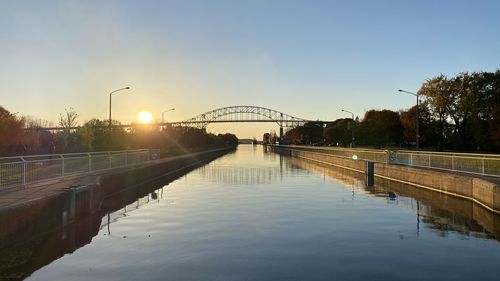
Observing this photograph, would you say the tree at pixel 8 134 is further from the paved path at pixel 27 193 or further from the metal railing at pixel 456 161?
the metal railing at pixel 456 161

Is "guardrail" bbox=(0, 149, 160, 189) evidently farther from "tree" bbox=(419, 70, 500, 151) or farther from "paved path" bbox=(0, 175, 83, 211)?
"tree" bbox=(419, 70, 500, 151)

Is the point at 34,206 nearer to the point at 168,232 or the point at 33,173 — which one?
the point at 168,232

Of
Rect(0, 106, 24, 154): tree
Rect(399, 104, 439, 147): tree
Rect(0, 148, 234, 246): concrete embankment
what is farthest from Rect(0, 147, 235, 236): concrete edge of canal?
Rect(399, 104, 439, 147): tree

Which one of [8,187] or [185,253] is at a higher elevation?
[8,187]

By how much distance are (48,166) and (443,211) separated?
16.8 meters

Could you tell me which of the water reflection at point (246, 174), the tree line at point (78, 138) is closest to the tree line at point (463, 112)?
the water reflection at point (246, 174)

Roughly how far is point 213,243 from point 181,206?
875 cm

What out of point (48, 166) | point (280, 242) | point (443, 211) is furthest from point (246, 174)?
point (280, 242)

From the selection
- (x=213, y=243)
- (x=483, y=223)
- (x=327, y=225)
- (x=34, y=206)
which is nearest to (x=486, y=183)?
(x=483, y=223)

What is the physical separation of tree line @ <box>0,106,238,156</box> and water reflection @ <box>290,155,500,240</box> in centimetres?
2098

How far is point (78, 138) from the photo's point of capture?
213 feet

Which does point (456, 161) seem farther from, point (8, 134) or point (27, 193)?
point (8, 134)

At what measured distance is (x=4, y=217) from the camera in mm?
12414

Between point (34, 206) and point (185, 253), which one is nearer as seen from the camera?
point (185, 253)
